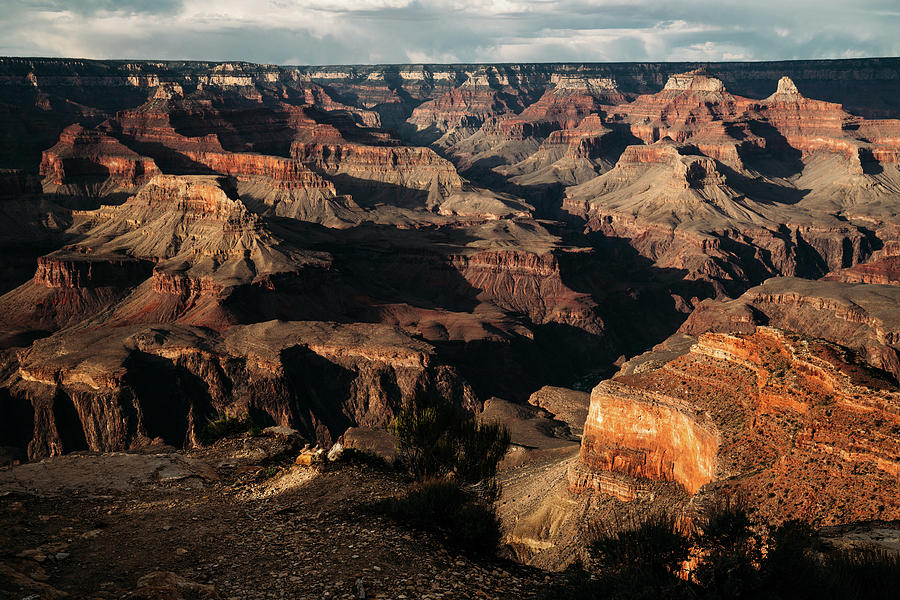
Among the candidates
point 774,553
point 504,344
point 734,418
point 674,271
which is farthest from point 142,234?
point 774,553

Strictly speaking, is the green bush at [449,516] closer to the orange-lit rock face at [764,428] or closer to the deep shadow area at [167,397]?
the orange-lit rock face at [764,428]

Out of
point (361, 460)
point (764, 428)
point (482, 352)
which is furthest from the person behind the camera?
point (482, 352)

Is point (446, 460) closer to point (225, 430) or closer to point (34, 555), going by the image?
point (225, 430)

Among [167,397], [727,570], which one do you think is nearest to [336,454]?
[727,570]

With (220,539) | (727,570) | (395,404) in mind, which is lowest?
(395,404)

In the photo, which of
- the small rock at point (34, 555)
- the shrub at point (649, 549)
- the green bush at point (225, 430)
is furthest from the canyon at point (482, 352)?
the small rock at point (34, 555)

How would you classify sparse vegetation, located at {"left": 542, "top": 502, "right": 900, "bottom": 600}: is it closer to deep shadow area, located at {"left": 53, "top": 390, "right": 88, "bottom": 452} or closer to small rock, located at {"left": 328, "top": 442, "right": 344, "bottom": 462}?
small rock, located at {"left": 328, "top": 442, "right": 344, "bottom": 462}
